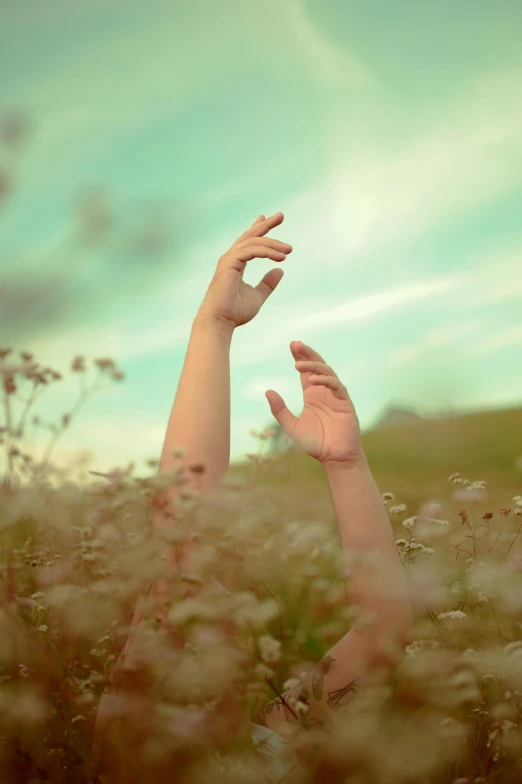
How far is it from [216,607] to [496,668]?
80 cm

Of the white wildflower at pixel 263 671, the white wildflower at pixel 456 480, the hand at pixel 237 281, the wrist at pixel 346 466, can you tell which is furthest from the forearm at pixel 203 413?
the white wildflower at pixel 456 480

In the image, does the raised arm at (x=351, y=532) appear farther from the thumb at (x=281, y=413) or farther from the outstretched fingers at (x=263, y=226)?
the outstretched fingers at (x=263, y=226)

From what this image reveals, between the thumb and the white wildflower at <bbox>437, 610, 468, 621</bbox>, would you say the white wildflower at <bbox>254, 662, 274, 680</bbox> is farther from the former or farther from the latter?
the thumb

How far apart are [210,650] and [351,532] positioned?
132 cm

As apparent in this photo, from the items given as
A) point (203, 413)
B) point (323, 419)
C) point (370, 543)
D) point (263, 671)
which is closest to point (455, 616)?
point (370, 543)

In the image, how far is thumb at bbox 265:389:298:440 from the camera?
3320 mm

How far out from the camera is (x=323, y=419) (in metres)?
3.21

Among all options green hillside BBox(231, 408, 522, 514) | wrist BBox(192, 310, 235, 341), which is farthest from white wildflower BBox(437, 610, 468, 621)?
green hillside BBox(231, 408, 522, 514)

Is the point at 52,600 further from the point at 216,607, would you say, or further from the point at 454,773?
the point at 454,773

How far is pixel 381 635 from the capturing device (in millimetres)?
2672

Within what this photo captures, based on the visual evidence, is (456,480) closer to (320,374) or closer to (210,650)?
(320,374)

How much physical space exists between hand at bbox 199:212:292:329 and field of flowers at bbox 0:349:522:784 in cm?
77

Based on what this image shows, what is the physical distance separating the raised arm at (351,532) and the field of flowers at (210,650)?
0.37 ft


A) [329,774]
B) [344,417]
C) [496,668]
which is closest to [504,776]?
[496,668]
